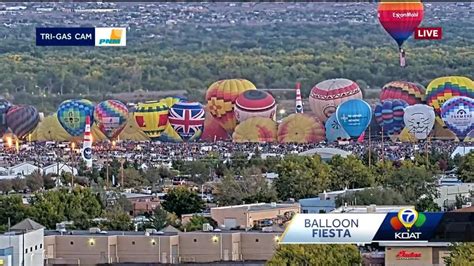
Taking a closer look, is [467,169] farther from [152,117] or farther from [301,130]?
[152,117]

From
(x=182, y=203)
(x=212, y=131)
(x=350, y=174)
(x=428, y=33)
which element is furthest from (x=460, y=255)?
(x=428, y=33)

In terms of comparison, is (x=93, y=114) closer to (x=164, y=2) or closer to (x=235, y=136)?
(x=235, y=136)

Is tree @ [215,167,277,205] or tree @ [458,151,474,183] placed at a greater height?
tree @ [215,167,277,205]

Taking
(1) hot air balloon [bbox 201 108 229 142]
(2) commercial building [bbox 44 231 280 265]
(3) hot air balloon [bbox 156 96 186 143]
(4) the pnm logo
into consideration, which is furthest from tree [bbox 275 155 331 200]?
(4) the pnm logo

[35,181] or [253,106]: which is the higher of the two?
[35,181]

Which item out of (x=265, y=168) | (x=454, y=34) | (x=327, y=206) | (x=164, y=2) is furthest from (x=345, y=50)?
(x=327, y=206)

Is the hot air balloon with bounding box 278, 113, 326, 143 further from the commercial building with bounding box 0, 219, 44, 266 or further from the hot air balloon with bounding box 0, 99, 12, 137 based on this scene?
the commercial building with bounding box 0, 219, 44, 266
